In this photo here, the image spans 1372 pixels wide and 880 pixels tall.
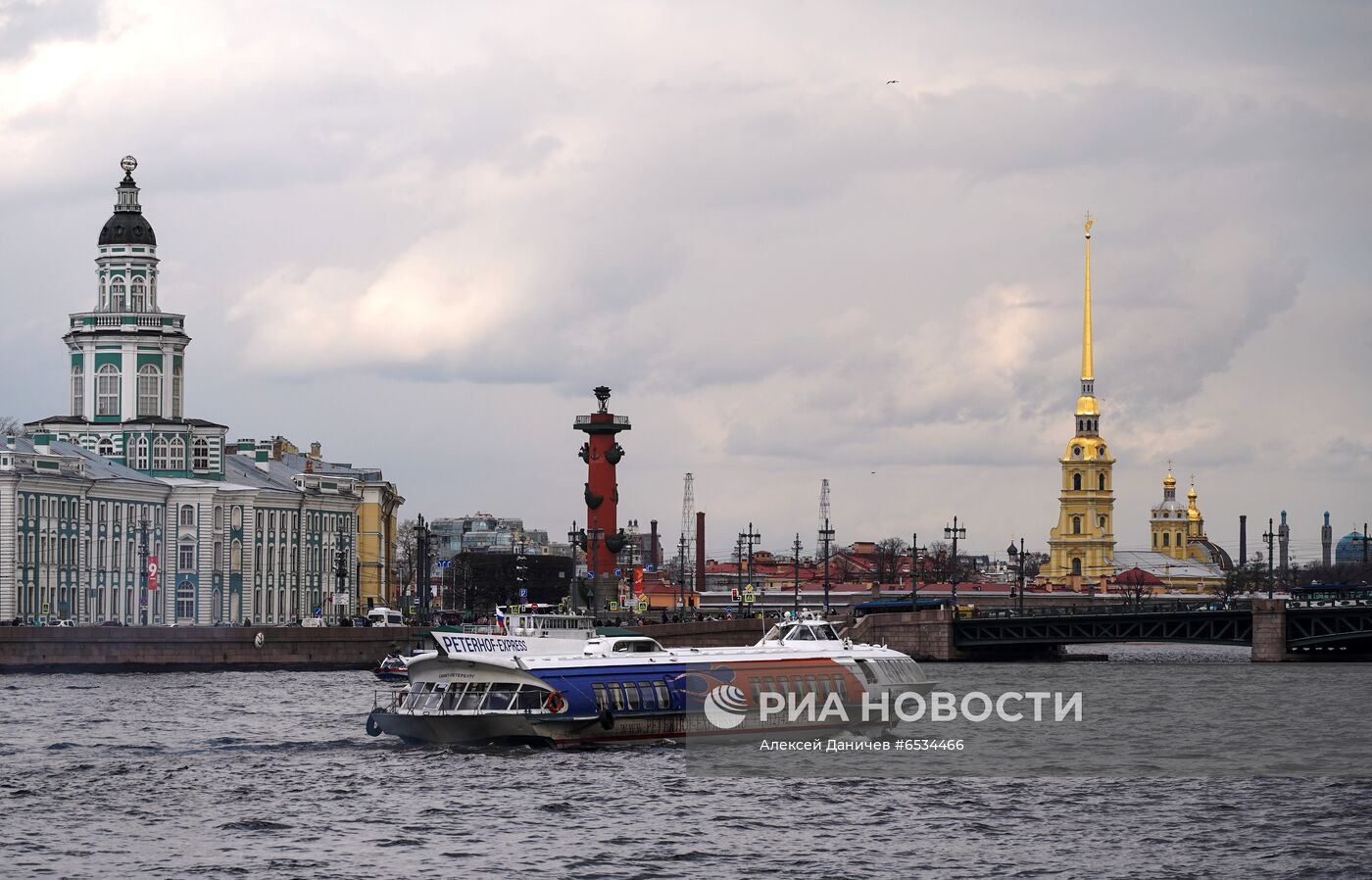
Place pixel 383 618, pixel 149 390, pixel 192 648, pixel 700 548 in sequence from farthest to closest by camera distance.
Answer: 1. pixel 700 548
2. pixel 149 390
3. pixel 383 618
4. pixel 192 648

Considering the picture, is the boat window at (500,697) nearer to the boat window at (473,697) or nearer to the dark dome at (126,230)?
the boat window at (473,697)

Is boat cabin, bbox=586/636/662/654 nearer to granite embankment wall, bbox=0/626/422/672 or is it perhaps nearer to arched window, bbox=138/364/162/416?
granite embankment wall, bbox=0/626/422/672

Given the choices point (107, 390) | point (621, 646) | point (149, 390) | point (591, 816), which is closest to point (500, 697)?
point (621, 646)

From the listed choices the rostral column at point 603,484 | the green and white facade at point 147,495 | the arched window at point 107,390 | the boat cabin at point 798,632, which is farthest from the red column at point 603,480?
the boat cabin at point 798,632

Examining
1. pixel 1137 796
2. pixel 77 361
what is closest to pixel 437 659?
pixel 1137 796

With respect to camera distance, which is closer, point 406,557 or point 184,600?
point 184,600

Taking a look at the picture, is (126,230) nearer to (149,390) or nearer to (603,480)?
(149,390)

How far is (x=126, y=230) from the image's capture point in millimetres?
108062

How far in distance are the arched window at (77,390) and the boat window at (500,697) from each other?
66.8m

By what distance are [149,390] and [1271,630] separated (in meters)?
50.7

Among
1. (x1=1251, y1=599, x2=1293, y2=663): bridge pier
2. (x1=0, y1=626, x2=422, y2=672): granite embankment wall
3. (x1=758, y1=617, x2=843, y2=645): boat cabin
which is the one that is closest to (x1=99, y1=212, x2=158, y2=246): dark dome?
(x1=0, y1=626, x2=422, y2=672): granite embankment wall

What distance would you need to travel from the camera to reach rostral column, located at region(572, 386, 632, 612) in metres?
118

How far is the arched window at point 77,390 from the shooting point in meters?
107

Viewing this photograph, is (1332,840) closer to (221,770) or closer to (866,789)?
(866,789)
